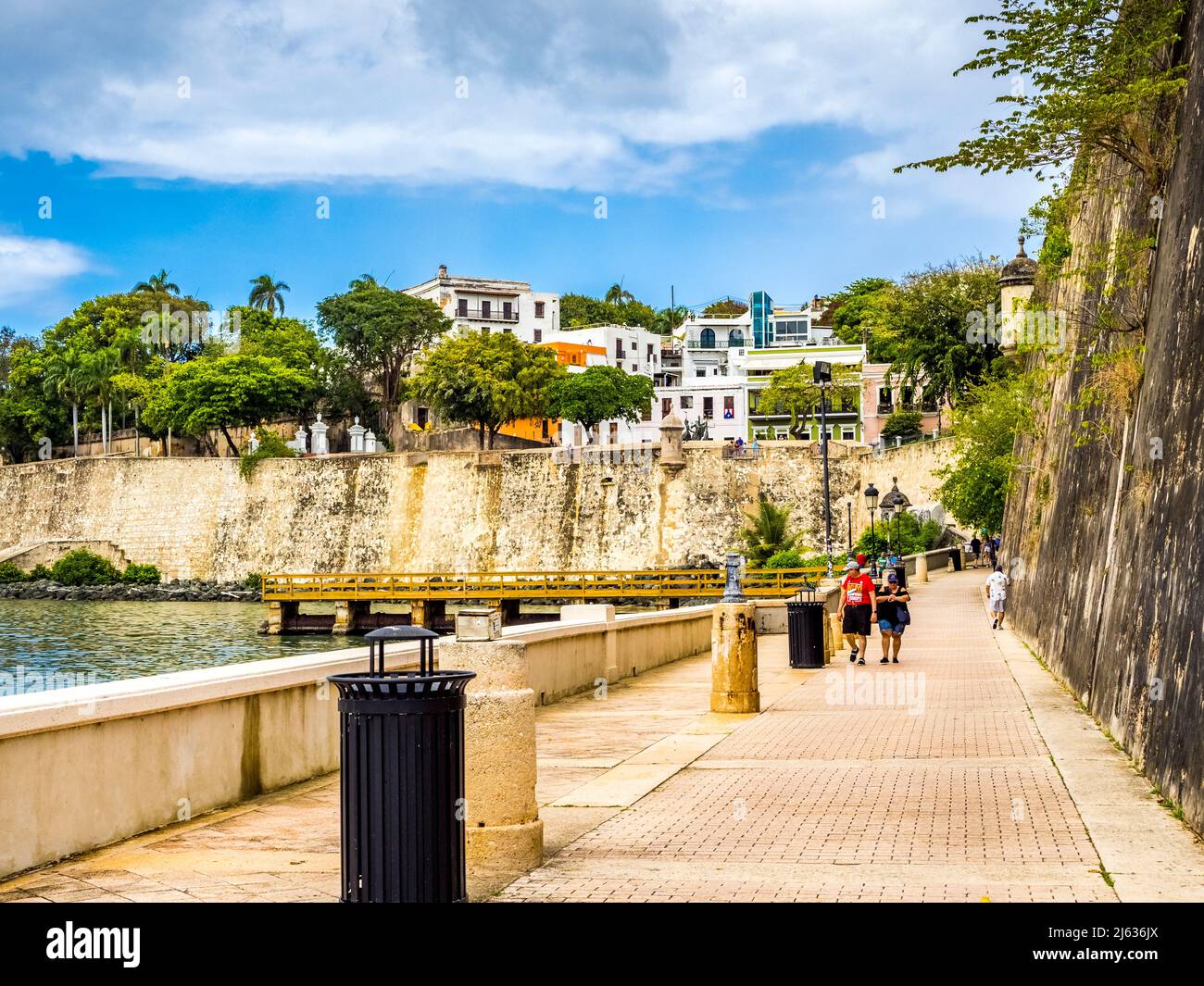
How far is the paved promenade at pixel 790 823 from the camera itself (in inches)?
305

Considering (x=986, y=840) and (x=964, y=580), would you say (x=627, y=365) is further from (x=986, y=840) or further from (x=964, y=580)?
(x=986, y=840)

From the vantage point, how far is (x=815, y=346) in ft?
347

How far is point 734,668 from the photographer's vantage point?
1670cm

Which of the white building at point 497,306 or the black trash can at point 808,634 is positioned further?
the white building at point 497,306

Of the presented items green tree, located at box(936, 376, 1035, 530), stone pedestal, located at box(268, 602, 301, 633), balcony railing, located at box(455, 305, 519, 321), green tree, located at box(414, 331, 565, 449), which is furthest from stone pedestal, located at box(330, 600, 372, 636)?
balcony railing, located at box(455, 305, 519, 321)

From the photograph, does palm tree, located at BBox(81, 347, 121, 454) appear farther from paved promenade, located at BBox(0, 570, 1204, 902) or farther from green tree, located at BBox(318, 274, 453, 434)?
paved promenade, located at BBox(0, 570, 1204, 902)

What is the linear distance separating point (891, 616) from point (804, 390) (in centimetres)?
7196

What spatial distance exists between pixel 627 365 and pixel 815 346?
1680cm

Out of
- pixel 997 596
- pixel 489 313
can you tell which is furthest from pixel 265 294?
pixel 997 596

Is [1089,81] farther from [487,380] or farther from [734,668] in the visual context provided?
[487,380]

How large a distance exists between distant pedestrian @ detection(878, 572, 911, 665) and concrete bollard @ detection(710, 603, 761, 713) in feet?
22.6

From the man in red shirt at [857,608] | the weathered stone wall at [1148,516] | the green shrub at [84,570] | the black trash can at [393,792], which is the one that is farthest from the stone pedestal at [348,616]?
the black trash can at [393,792]

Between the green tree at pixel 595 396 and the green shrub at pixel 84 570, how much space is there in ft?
98.6

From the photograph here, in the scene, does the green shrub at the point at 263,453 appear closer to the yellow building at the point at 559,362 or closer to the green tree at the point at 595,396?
the yellow building at the point at 559,362
